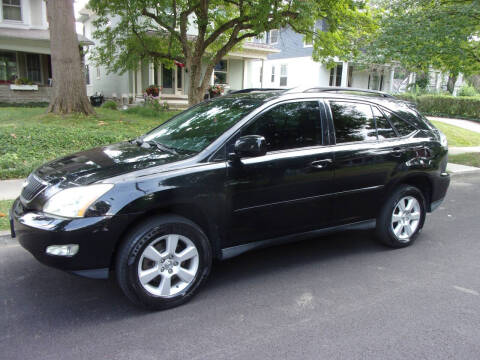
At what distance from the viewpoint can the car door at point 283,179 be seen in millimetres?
3600

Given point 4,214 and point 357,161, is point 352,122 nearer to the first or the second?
point 357,161

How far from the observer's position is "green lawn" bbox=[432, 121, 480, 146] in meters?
14.1

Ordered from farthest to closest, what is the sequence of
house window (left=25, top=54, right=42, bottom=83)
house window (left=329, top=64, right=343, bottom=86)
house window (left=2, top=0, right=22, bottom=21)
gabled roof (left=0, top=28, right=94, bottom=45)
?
house window (left=329, top=64, right=343, bottom=86) < house window (left=25, top=54, right=42, bottom=83) < house window (left=2, top=0, right=22, bottom=21) < gabled roof (left=0, top=28, right=94, bottom=45)

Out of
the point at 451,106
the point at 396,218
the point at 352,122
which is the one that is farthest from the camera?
the point at 451,106

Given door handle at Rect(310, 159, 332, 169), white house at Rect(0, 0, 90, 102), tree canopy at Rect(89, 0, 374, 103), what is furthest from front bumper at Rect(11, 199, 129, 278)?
white house at Rect(0, 0, 90, 102)

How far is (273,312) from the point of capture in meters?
3.31

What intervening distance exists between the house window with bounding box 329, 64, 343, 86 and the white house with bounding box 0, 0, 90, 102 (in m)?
16.9

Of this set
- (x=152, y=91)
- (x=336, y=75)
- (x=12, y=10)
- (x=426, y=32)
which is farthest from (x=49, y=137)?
(x=336, y=75)

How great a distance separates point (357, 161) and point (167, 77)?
1981 centimetres

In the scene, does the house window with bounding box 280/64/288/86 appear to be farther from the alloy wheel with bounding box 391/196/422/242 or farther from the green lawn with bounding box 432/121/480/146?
the alloy wheel with bounding box 391/196/422/242

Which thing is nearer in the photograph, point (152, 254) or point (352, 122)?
point (152, 254)

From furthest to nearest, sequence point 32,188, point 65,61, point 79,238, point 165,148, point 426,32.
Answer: point 65,61, point 426,32, point 165,148, point 32,188, point 79,238

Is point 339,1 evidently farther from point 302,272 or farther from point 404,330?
point 404,330

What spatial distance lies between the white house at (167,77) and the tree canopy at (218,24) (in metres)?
→ 4.19
